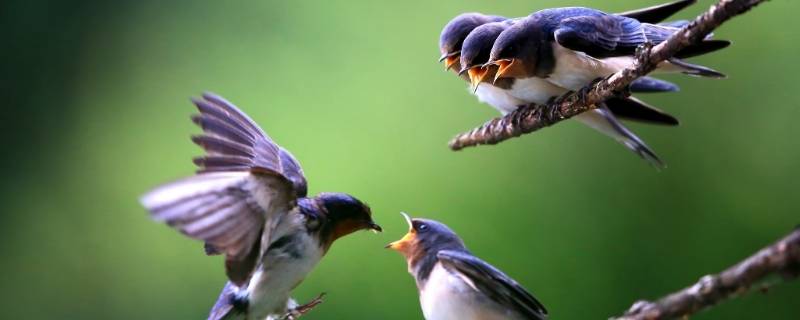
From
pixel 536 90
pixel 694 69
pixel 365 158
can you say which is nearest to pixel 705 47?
pixel 694 69

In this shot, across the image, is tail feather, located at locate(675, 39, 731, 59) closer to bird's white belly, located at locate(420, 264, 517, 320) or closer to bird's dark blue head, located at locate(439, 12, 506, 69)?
bird's white belly, located at locate(420, 264, 517, 320)

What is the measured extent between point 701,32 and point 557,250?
2.19 m

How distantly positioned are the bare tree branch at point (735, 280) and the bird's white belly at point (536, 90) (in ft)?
3.10

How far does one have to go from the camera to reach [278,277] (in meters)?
1.47

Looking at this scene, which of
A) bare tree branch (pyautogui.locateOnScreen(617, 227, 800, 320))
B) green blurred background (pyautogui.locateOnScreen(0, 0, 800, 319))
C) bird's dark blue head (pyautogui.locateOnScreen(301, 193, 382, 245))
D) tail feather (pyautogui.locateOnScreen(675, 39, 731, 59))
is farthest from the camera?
green blurred background (pyautogui.locateOnScreen(0, 0, 800, 319))

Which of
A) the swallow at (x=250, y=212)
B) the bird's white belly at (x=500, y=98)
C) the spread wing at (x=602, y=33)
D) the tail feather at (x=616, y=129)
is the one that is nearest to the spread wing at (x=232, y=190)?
the swallow at (x=250, y=212)

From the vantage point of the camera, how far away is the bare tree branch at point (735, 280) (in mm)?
744

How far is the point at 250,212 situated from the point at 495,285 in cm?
49

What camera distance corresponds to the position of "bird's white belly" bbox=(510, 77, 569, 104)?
1.78 metres

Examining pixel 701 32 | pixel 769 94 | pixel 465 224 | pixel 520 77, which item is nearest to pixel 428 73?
pixel 465 224

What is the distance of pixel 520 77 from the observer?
5.63 feet

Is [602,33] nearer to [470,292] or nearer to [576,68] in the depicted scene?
[576,68]

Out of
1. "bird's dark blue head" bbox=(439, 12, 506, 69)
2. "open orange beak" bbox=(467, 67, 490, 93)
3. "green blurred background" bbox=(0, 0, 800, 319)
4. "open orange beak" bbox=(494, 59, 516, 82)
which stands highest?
"bird's dark blue head" bbox=(439, 12, 506, 69)

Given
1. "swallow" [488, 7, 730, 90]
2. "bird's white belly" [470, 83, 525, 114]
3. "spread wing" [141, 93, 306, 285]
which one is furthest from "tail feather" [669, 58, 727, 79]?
"spread wing" [141, 93, 306, 285]
